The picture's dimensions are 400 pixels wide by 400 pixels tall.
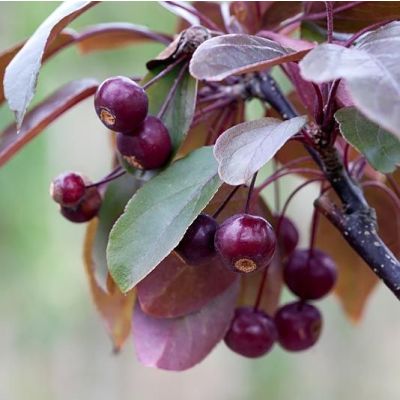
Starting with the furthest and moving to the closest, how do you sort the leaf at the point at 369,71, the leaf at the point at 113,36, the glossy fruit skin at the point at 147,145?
the leaf at the point at 113,36
the glossy fruit skin at the point at 147,145
the leaf at the point at 369,71

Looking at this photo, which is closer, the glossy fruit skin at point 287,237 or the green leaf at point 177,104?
the green leaf at point 177,104

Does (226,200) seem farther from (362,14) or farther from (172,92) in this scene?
(362,14)

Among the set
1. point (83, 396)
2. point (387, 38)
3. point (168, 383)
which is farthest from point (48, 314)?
point (387, 38)

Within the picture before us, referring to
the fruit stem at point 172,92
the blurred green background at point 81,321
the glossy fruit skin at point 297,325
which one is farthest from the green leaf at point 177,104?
the blurred green background at point 81,321

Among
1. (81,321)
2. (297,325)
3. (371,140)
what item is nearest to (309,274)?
(297,325)

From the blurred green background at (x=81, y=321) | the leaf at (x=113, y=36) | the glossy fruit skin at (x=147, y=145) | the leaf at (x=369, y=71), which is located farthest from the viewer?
the blurred green background at (x=81, y=321)

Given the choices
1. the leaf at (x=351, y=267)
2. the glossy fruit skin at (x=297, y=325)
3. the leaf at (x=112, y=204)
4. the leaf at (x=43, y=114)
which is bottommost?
the leaf at (x=351, y=267)

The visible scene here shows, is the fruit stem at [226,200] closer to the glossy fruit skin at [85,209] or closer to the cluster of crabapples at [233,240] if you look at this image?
the cluster of crabapples at [233,240]
